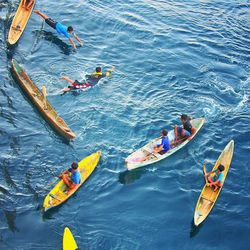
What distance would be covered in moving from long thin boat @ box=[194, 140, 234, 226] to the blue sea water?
523mm

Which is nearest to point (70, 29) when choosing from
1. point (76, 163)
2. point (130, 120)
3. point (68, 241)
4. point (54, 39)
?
point (54, 39)

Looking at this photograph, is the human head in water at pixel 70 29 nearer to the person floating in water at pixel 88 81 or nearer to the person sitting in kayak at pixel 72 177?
the person floating in water at pixel 88 81

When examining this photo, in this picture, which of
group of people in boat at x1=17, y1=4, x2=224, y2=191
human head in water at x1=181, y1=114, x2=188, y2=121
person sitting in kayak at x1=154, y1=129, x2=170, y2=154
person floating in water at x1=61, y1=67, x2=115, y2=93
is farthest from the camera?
person floating in water at x1=61, y1=67, x2=115, y2=93

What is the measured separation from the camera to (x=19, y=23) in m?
30.4

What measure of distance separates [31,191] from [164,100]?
35.6ft

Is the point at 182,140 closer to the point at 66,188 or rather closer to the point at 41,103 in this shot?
the point at 66,188

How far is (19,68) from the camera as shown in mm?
26188

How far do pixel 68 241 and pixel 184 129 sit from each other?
9.53 m

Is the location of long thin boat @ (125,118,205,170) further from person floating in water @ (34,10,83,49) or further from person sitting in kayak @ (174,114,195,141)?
person floating in water @ (34,10,83,49)

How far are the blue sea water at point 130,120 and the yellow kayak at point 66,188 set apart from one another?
0.41m

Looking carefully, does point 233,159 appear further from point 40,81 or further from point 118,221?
point 40,81

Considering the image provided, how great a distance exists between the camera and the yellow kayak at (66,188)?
1875cm

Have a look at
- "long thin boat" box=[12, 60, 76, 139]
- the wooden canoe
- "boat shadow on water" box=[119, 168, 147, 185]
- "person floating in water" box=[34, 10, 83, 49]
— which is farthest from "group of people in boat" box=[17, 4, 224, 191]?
"long thin boat" box=[12, 60, 76, 139]

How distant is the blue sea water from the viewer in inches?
738
